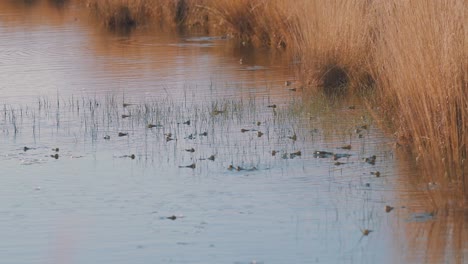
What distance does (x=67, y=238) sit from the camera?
713 centimetres

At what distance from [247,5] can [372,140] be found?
→ 8470 millimetres

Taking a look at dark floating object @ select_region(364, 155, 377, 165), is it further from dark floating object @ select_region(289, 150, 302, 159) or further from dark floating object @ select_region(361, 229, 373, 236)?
dark floating object @ select_region(361, 229, 373, 236)

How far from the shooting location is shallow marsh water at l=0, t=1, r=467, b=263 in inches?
270

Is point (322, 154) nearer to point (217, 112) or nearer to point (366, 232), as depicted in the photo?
point (217, 112)

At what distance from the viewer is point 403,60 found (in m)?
9.15

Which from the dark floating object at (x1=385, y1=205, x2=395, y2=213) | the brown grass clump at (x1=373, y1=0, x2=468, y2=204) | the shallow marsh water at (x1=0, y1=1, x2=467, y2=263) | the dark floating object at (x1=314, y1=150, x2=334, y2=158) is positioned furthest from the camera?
the dark floating object at (x1=314, y1=150, x2=334, y2=158)

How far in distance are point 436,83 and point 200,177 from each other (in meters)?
2.12

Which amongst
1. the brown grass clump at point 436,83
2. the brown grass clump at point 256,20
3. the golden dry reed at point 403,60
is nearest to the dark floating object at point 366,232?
the golden dry reed at point 403,60

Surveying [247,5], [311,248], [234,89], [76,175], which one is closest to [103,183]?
[76,175]

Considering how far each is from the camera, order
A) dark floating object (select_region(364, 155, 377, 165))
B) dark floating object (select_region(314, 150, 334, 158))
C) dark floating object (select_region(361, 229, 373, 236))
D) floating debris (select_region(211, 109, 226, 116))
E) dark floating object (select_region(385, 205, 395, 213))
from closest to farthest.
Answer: dark floating object (select_region(361, 229, 373, 236)), dark floating object (select_region(385, 205, 395, 213)), dark floating object (select_region(364, 155, 377, 165)), dark floating object (select_region(314, 150, 334, 158)), floating debris (select_region(211, 109, 226, 116))

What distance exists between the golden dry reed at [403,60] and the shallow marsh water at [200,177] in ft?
1.09

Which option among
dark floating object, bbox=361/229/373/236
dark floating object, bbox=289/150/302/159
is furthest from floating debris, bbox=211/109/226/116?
dark floating object, bbox=361/229/373/236

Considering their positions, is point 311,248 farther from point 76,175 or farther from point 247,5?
point 247,5

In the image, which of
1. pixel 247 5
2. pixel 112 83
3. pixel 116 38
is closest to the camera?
pixel 112 83
